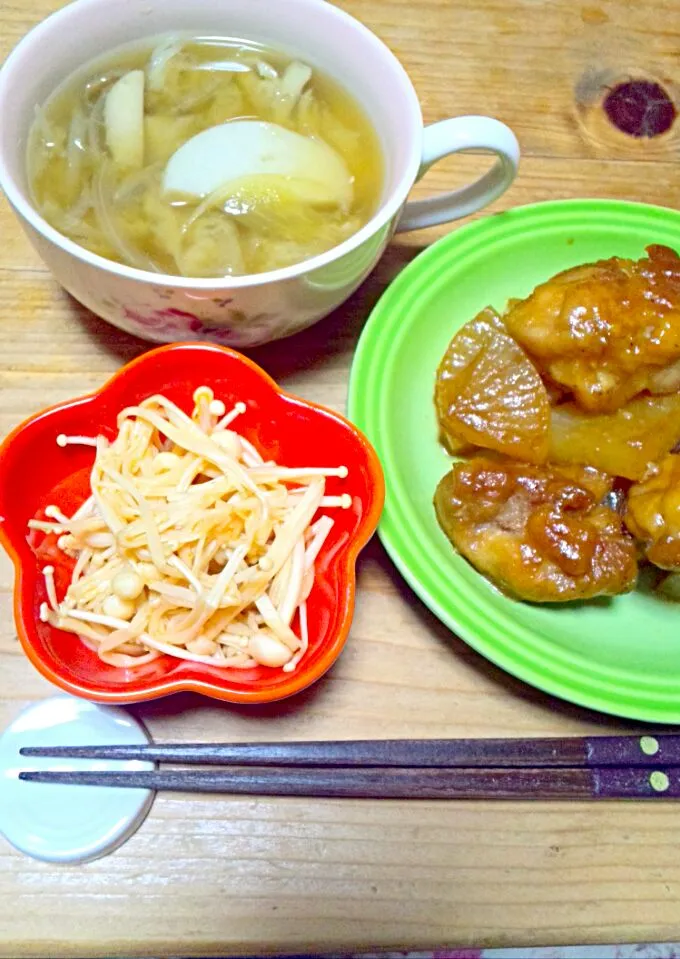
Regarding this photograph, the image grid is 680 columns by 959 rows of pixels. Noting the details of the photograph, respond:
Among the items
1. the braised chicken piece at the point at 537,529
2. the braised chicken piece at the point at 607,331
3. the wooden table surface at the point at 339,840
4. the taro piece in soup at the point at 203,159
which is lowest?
the wooden table surface at the point at 339,840

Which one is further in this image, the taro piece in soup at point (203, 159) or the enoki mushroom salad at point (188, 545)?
the taro piece in soup at point (203, 159)

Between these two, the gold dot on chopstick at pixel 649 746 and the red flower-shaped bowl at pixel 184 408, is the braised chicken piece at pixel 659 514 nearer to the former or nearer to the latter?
the gold dot on chopstick at pixel 649 746

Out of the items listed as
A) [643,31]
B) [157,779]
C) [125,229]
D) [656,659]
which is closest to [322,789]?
[157,779]

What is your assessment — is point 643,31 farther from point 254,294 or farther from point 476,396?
point 254,294

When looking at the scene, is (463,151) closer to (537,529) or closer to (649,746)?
(537,529)

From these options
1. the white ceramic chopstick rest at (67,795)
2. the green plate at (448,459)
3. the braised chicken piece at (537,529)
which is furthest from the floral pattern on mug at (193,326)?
the white ceramic chopstick rest at (67,795)

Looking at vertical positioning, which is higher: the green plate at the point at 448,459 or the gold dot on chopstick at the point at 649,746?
the green plate at the point at 448,459

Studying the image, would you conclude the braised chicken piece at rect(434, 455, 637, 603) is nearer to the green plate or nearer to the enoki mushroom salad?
the green plate
